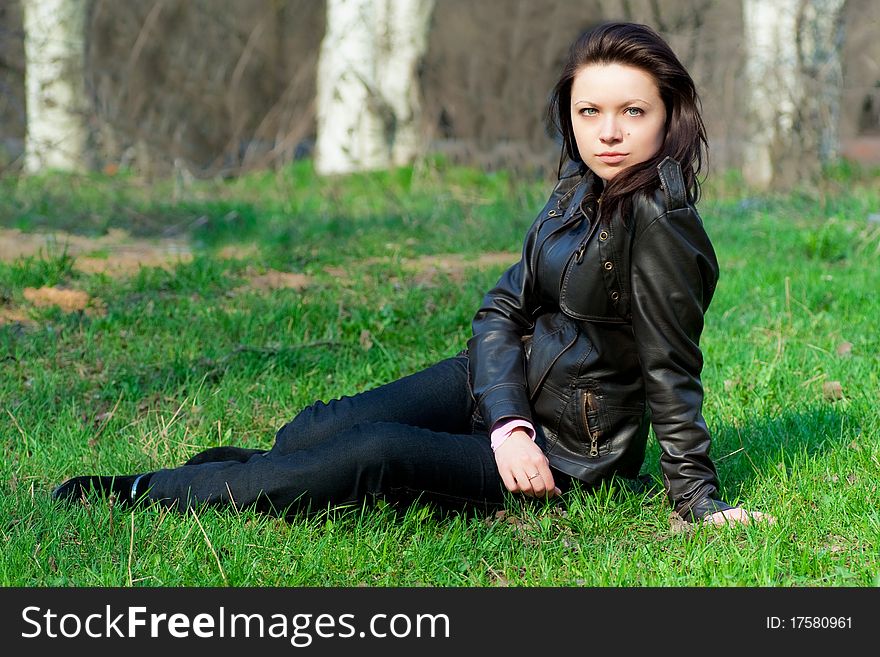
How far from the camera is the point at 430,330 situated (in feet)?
16.3

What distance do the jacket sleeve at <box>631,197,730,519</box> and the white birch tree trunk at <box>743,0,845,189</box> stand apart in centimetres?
659

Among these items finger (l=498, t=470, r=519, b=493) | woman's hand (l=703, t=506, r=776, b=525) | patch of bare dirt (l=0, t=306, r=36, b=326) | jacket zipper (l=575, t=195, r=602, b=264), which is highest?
jacket zipper (l=575, t=195, r=602, b=264)

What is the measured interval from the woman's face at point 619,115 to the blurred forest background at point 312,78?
5494mm

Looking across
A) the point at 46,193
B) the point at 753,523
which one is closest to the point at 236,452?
the point at 753,523

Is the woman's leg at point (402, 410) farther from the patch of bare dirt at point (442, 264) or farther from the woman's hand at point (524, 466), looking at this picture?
the patch of bare dirt at point (442, 264)

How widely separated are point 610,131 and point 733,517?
3.60ft

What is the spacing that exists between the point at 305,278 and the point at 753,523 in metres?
3.38

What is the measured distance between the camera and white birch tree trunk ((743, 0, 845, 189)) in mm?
8828

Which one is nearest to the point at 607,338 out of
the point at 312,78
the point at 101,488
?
the point at 101,488

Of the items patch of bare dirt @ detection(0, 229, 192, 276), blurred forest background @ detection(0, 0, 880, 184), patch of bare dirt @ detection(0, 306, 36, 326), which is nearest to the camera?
patch of bare dirt @ detection(0, 306, 36, 326)

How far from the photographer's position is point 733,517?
9.41ft

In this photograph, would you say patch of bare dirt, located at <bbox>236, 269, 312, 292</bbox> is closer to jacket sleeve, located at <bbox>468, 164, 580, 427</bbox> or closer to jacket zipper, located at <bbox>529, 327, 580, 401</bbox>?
jacket sleeve, located at <bbox>468, 164, 580, 427</bbox>

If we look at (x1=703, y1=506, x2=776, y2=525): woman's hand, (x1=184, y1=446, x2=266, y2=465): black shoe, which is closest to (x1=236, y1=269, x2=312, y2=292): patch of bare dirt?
(x1=184, y1=446, x2=266, y2=465): black shoe
